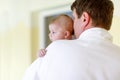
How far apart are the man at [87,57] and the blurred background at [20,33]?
1862 millimetres

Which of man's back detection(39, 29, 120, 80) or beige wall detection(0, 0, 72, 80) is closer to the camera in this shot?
man's back detection(39, 29, 120, 80)

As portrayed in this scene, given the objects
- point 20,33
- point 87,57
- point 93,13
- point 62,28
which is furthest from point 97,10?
point 20,33

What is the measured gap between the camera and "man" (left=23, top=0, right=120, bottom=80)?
95 centimetres

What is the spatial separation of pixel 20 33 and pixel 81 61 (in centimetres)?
221

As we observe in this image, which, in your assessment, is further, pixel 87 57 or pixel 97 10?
pixel 97 10

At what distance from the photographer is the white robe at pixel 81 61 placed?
37.3 inches

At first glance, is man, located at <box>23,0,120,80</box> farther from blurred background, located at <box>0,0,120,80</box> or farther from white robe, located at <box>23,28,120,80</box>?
blurred background, located at <box>0,0,120,80</box>

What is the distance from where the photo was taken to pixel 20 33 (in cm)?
311

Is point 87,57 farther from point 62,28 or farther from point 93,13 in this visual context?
point 62,28

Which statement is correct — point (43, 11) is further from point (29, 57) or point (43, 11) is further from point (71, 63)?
point (71, 63)

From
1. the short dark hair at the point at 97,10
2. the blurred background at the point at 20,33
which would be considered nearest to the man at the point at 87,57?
the short dark hair at the point at 97,10

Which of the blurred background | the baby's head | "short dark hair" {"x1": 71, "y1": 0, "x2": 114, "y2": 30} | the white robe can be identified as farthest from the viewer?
the blurred background

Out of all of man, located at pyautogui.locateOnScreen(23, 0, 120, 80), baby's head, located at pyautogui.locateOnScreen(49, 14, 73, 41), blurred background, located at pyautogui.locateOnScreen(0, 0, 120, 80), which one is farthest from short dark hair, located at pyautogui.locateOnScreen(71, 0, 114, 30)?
blurred background, located at pyautogui.locateOnScreen(0, 0, 120, 80)

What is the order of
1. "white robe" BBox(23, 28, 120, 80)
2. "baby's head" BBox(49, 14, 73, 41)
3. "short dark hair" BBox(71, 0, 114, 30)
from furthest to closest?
"baby's head" BBox(49, 14, 73, 41) < "short dark hair" BBox(71, 0, 114, 30) < "white robe" BBox(23, 28, 120, 80)
